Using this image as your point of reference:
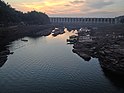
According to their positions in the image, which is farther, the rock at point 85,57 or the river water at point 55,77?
the rock at point 85,57

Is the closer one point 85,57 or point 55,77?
point 55,77

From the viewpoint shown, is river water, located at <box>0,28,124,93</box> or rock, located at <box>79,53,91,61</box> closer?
river water, located at <box>0,28,124,93</box>

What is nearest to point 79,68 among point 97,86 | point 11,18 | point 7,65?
point 97,86

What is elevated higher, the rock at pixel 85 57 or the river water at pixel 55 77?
the rock at pixel 85 57

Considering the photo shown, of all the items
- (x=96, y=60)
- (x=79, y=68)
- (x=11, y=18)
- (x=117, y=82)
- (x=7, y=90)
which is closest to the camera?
(x=7, y=90)

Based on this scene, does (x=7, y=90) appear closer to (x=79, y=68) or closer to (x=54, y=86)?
(x=54, y=86)

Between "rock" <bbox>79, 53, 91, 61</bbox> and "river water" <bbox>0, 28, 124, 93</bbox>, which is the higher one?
"rock" <bbox>79, 53, 91, 61</bbox>

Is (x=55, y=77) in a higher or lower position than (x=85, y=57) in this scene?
lower

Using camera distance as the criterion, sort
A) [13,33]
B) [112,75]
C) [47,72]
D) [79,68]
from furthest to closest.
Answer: [13,33], [79,68], [47,72], [112,75]
